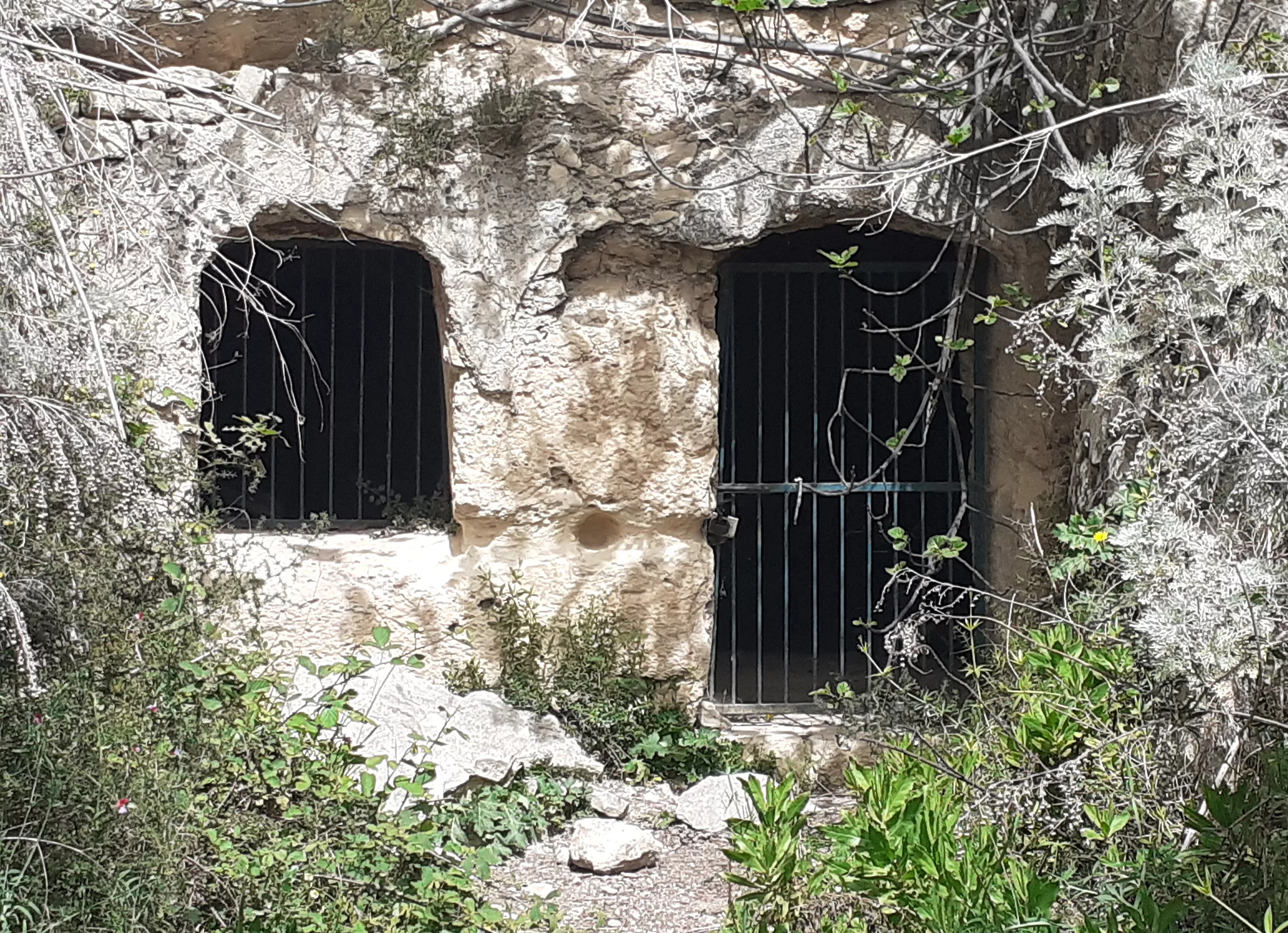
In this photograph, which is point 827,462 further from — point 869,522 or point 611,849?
point 611,849

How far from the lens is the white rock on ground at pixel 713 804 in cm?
450

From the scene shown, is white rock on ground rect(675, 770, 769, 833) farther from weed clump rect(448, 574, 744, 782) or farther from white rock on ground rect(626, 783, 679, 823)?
weed clump rect(448, 574, 744, 782)

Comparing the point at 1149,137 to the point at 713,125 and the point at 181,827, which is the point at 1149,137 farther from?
the point at 181,827

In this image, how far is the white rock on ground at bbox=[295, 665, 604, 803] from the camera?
4340 mm

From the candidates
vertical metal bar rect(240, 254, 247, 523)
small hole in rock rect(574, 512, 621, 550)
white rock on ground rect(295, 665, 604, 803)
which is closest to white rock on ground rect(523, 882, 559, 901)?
white rock on ground rect(295, 665, 604, 803)

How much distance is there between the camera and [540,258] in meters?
4.96

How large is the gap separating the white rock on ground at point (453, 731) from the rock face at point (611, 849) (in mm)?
398

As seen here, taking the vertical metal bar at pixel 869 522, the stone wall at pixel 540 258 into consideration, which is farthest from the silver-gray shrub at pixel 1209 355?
the stone wall at pixel 540 258

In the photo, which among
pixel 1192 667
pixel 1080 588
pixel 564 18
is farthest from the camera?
pixel 564 18

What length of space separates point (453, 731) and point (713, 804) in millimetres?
973

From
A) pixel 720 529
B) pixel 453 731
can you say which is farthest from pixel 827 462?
pixel 453 731

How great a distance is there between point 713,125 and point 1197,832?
303cm

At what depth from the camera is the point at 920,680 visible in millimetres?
6012

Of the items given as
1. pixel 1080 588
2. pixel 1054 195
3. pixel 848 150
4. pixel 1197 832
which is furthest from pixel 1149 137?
pixel 1197 832
